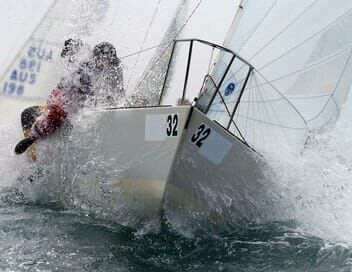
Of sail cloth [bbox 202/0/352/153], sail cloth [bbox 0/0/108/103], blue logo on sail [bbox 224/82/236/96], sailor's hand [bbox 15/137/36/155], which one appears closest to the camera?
blue logo on sail [bbox 224/82/236/96]

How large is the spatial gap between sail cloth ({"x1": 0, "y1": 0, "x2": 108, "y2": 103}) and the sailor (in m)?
1.81

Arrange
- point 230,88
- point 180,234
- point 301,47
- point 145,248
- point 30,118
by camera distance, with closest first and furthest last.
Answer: point 145,248 < point 180,234 < point 230,88 < point 30,118 < point 301,47

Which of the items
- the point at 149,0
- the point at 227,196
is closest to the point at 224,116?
the point at 227,196

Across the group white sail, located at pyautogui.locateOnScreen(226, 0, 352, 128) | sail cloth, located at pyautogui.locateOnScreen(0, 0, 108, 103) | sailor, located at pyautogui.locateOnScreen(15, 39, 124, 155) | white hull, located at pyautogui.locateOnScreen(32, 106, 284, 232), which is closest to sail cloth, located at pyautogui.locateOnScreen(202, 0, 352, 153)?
white sail, located at pyautogui.locateOnScreen(226, 0, 352, 128)

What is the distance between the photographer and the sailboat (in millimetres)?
3732

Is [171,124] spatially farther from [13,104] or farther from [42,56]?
[13,104]

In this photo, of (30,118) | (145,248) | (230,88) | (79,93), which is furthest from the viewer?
(30,118)

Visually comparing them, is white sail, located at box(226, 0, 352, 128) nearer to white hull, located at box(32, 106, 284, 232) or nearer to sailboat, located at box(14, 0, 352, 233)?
sailboat, located at box(14, 0, 352, 233)

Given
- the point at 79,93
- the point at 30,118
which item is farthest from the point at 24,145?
the point at 79,93

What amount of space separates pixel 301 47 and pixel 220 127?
1.79 metres

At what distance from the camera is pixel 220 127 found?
12.0 ft

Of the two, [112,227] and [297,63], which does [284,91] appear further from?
[112,227]

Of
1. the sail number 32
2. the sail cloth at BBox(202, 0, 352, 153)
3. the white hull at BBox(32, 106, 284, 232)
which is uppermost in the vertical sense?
the sail cloth at BBox(202, 0, 352, 153)

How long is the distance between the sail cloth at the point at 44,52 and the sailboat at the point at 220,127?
1.87m
